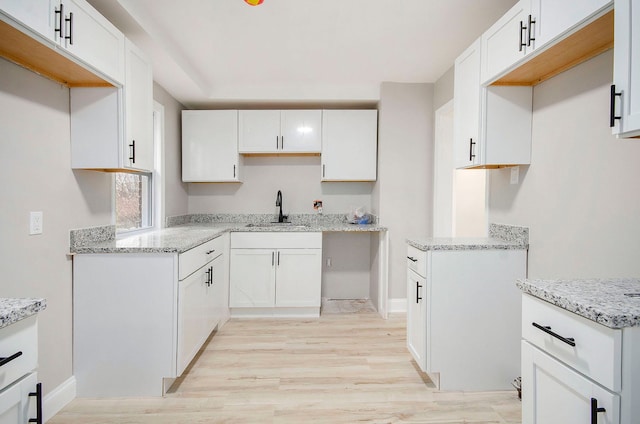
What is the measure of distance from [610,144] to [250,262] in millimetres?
2945

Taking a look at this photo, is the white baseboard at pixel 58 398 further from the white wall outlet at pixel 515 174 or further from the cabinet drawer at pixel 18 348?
the white wall outlet at pixel 515 174

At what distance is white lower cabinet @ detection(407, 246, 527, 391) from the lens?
2246mm

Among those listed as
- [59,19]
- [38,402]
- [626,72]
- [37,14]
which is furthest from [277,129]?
[38,402]

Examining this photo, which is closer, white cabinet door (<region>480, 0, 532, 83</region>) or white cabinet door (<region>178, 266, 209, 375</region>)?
white cabinet door (<region>480, 0, 532, 83</region>)

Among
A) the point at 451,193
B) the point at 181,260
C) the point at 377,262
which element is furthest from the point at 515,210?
the point at 181,260

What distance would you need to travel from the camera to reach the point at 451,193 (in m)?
3.69

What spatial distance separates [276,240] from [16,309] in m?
2.70

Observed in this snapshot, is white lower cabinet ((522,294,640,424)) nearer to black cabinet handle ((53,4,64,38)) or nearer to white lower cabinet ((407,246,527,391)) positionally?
white lower cabinet ((407,246,527,391))

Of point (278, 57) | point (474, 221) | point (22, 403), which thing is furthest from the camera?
point (474, 221)

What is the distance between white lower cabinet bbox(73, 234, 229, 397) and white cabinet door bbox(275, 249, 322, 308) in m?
1.52

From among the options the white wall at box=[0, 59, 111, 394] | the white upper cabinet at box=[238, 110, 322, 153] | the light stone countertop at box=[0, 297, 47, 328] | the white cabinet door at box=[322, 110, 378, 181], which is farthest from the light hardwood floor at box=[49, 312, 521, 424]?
the white upper cabinet at box=[238, 110, 322, 153]

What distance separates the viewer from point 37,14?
1459mm

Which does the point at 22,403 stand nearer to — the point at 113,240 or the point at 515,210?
the point at 113,240

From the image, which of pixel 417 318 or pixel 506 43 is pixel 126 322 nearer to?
pixel 417 318
